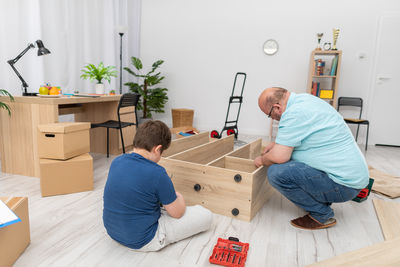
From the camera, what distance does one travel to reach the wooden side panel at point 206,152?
7.35 ft

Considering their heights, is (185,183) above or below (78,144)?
below

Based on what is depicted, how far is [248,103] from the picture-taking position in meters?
5.19

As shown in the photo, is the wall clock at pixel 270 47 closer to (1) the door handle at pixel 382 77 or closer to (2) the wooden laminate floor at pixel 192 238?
(1) the door handle at pixel 382 77

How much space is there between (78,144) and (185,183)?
36.7 inches

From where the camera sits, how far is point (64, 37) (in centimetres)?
393

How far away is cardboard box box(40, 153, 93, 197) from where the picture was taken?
2.08 m

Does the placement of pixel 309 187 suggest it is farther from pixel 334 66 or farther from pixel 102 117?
pixel 334 66

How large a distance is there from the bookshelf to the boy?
362 cm

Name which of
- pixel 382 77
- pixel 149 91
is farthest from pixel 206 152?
pixel 382 77

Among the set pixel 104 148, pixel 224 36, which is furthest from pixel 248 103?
pixel 104 148

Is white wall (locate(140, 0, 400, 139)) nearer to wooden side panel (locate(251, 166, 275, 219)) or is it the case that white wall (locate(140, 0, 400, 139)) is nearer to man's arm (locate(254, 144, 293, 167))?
wooden side panel (locate(251, 166, 275, 219))

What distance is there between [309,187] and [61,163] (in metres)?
1.68

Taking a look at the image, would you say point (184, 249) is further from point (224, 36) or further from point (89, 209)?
point (224, 36)

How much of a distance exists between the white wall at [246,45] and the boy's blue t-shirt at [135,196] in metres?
4.01
